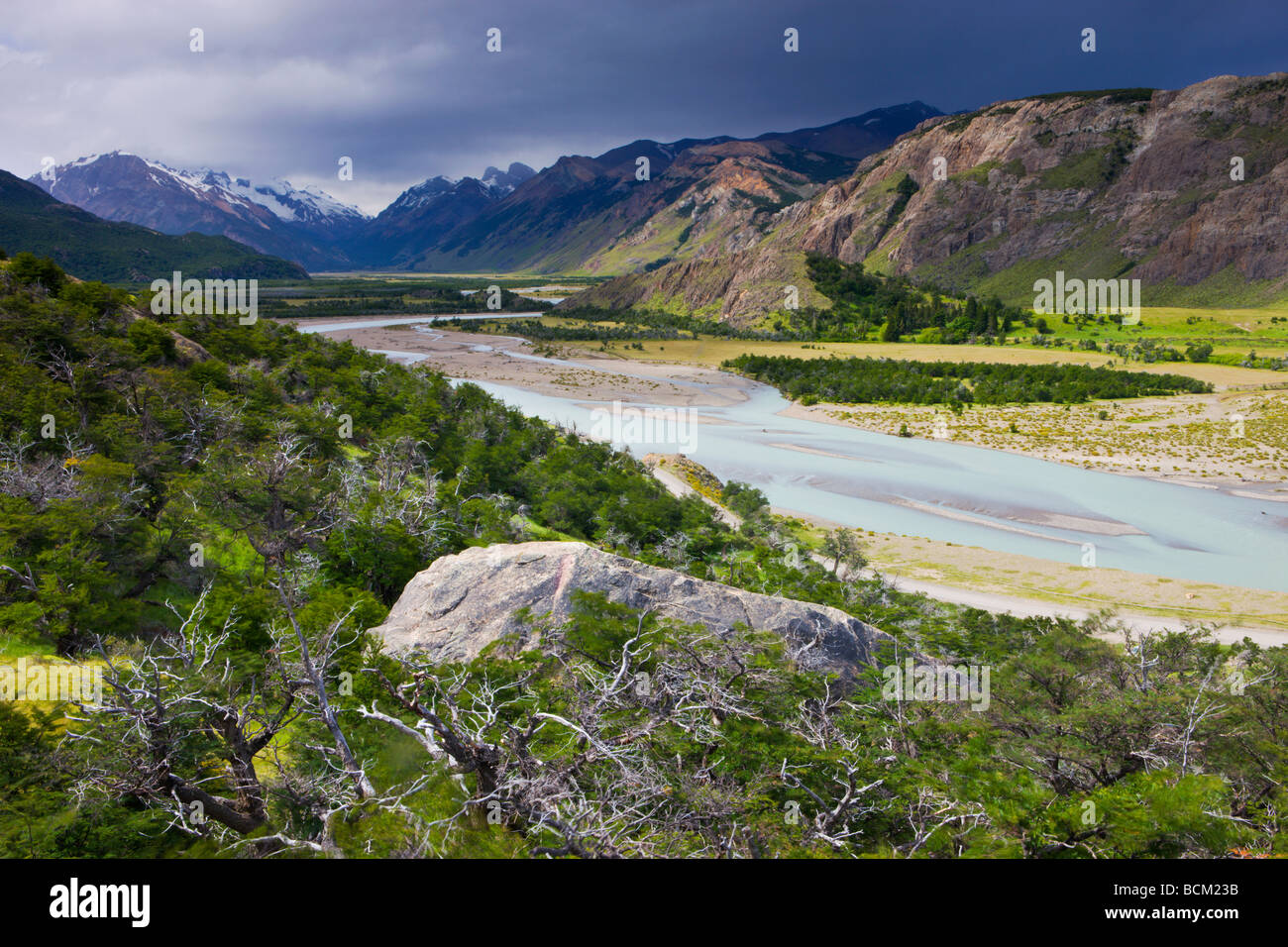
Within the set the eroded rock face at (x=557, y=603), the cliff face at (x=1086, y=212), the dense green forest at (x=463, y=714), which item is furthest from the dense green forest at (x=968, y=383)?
the eroded rock face at (x=557, y=603)

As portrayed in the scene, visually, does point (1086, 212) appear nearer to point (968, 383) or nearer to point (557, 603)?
point (968, 383)

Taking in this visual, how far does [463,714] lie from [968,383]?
86.8m

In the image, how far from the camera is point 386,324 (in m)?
140

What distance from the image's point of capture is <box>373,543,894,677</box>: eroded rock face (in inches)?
438

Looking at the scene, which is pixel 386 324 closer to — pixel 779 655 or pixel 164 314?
pixel 164 314

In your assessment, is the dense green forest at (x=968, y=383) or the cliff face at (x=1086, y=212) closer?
the dense green forest at (x=968, y=383)

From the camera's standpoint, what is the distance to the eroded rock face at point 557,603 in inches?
438

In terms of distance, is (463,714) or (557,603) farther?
(557,603)

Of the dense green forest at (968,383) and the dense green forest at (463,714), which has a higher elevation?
the dense green forest at (968,383)

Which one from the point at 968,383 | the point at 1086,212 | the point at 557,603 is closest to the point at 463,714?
the point at 557,603

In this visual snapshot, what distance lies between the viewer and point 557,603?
11.2 metres

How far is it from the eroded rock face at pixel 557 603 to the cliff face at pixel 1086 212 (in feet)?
453

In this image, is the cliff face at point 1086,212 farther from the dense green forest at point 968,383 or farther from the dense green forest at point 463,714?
the dense green forest at point 463,714

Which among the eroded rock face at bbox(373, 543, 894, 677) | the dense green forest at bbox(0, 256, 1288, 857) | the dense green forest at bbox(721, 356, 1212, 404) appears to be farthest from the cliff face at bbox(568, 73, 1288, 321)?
the eroded rock face at bbox(373, 543, 894, 677)
